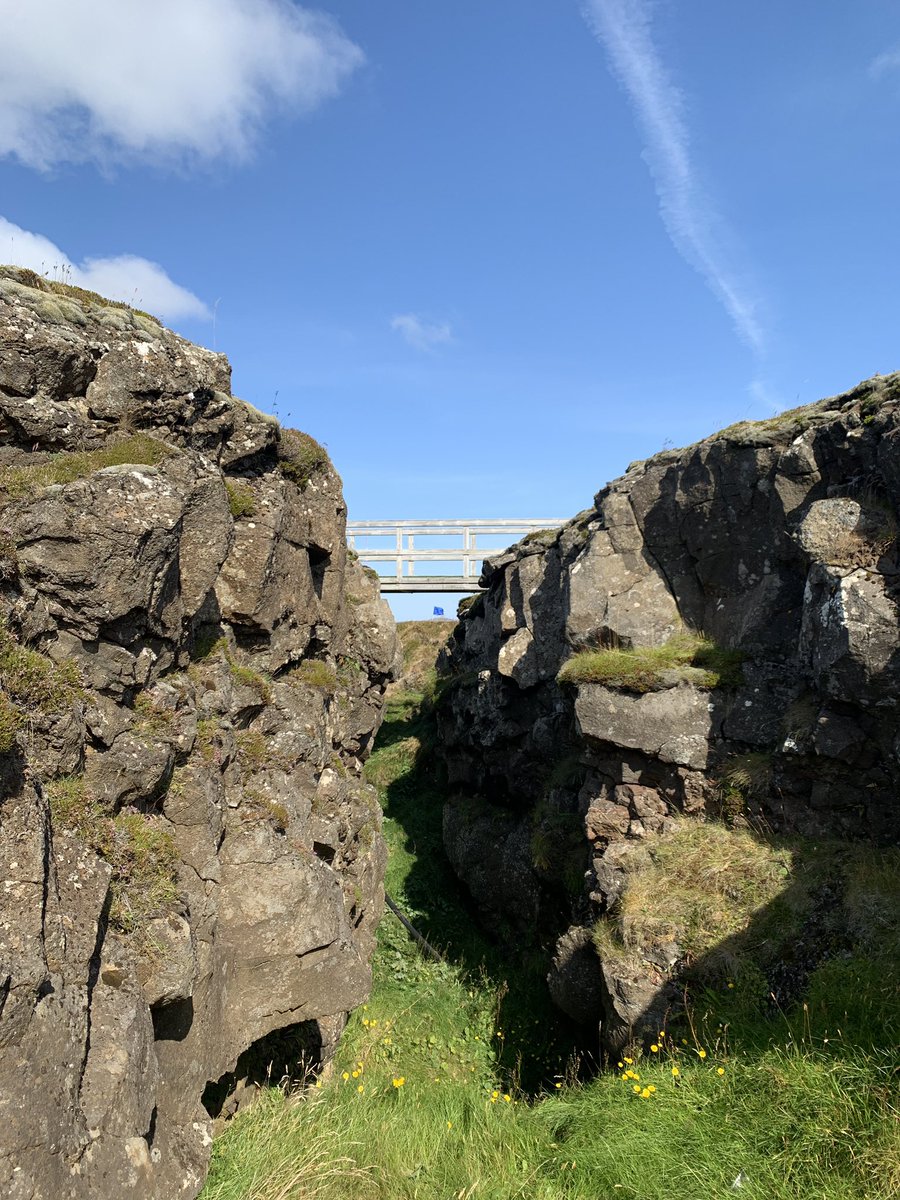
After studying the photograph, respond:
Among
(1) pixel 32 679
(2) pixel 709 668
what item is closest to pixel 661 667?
(2) pixel 709 668

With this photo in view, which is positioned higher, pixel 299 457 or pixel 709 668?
pixel 299 457

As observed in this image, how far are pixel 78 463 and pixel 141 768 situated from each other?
3304mm

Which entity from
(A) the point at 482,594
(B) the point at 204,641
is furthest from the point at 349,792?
(A) the point at 482,594

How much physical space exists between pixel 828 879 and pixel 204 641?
31.2 feet

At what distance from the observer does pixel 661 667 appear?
48.9 feet

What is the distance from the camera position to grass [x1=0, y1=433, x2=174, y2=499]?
7.82m

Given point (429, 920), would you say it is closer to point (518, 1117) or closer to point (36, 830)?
point (518, 1117)

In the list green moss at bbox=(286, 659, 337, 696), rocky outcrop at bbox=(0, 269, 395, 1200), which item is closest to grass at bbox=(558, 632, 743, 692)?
green moss at bbox=(286, 659, 337, 696)

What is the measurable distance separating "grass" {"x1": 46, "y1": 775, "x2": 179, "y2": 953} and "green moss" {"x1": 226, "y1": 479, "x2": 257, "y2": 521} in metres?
4.83

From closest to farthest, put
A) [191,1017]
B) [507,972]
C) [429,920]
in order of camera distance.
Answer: [191,1017] → [507,972] → [429,920]

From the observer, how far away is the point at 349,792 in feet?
47.2

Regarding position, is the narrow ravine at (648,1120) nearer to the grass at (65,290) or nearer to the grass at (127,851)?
the grass at (127,851)

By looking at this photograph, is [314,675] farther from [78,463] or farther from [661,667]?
[661,667]

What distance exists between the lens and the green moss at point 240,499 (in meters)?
11.5
